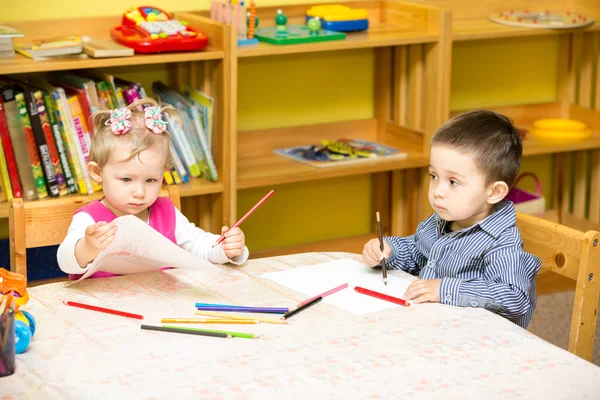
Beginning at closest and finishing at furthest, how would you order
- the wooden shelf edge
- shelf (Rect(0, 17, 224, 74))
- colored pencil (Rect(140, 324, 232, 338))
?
1. colored pencil (Rect(140, 324, 232, 338))
2. shelf (Rect(0, 17, 224, 74))
3. the wooden shelf edge

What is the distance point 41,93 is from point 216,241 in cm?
100

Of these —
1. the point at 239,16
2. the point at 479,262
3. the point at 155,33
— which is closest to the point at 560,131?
the point at 239,16

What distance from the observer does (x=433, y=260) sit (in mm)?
1665

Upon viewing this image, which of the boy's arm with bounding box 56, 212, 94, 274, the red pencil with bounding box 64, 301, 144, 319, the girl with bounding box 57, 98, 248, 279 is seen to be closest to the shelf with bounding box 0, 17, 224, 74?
the girl with bounding box 57, 98, 248, 279

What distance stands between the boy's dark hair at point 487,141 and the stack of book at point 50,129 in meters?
1.12

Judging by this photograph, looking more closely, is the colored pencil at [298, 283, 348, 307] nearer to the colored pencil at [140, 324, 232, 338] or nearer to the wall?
the colored pencil at [140, 324, 232, 338]

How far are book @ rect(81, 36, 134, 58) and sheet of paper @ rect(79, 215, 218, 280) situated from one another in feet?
3.38

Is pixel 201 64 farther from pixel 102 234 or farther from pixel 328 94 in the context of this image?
pixel 102 234

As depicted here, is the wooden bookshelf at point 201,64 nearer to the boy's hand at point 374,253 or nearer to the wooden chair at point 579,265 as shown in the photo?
the boy's hand at point 374,253

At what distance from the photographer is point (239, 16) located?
2688 millimetres

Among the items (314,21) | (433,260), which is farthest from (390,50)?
(433,260)

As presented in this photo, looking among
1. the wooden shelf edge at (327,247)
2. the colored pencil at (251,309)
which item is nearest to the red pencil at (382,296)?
the colored pencil at (251,309)

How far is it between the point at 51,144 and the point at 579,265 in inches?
61.2

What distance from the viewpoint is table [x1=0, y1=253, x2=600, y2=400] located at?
1126 mm
